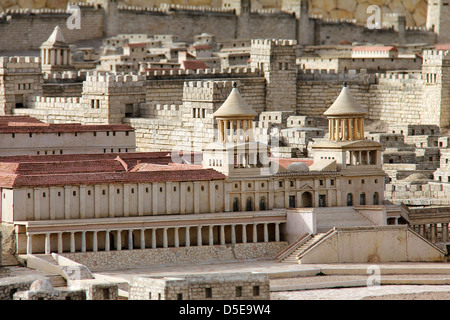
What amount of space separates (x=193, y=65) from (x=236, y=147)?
29.3 metres

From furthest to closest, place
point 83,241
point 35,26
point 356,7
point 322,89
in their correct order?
1. point 356,7
2. point 35,26
3. point 322,89
4. point 83,241

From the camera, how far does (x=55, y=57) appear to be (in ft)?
A: 322

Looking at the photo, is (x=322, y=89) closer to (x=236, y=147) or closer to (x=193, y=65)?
(x=193, y=65)

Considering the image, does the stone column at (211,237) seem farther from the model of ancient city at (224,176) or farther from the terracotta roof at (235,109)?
the terracotta roof at (235,109)

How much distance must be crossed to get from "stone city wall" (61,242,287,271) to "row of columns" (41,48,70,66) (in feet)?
106

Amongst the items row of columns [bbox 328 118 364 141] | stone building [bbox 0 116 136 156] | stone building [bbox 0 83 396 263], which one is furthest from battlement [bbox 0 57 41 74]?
row of columns [bbox 328 118 364 141]

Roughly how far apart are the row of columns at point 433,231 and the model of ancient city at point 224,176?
0.25 ft

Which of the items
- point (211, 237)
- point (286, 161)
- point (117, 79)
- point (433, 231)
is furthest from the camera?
point (117, 79)

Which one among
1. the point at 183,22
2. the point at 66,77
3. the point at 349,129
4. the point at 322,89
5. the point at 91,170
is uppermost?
the point at 183,22

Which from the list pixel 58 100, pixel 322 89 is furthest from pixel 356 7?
pixel 58 100

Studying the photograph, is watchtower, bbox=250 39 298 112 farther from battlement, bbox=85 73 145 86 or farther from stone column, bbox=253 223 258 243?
stone column, bbox=253 223 258 243
